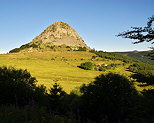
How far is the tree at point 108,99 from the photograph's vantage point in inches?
539

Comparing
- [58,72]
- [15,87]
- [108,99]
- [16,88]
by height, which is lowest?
[58,72]

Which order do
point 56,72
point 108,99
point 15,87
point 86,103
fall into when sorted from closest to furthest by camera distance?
point 108,99
point 86,103
point 15,87
point 56,72

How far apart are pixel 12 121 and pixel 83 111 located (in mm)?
10825

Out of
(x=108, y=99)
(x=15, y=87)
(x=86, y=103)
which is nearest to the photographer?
(x=108, y=99)

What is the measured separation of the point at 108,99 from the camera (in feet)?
46.7

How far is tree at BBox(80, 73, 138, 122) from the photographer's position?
13695 mm

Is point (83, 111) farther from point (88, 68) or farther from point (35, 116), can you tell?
point (88, 68)

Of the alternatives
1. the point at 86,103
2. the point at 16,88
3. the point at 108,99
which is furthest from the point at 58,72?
the point at 108,99

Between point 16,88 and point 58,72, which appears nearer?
point 16,88

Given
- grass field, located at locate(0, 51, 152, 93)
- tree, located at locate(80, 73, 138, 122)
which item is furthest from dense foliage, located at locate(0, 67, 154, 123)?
grass field, located at locate(0, 51, 152, 93)

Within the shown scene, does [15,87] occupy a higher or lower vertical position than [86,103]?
higher

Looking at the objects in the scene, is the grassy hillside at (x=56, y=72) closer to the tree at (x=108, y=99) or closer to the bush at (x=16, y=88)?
the bush at (x=16, y=88)

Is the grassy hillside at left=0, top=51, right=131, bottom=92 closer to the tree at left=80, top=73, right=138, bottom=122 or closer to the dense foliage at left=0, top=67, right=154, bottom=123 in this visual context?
the dense foliage at left=0, top=67, right=154, bottom=123

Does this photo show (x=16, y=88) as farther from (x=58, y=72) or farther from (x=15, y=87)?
(x=58, y=72)
